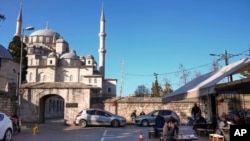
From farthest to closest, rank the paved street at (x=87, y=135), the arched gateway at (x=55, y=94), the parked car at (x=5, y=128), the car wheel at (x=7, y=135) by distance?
1. the arched gateway at (x=55, y=94)
2. the paved street at (x=87, y=135)
3. the car wheel at (x=7, y=135)
4. the parked car at (x=5, y=128)

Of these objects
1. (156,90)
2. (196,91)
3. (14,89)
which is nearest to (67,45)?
(156,90)

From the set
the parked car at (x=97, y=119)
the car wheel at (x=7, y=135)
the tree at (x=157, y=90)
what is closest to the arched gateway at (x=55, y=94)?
the parked car at (x=97, y=119)

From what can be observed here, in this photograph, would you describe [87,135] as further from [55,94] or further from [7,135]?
[55,94]

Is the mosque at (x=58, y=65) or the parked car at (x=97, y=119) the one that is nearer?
the parked car at (x=97, y=119)

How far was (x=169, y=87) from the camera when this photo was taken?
175 feet

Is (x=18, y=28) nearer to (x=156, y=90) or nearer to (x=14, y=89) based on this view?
(x=156, y=90)

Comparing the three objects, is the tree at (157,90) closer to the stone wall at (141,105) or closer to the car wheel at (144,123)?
the stone wall at (141,105)

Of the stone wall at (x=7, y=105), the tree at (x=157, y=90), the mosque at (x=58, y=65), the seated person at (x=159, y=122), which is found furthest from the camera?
the mosque at (x=58, y=65)

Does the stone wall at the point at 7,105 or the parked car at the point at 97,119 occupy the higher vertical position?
the stone wall at the point at 7,105

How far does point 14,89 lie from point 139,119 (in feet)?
42.3

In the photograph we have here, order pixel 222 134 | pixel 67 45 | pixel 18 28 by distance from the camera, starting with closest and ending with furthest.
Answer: pixel 222 134
pixel 18 28
pixel 67 45

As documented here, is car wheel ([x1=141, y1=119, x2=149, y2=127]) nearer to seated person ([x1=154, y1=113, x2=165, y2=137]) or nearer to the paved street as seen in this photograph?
the paved street

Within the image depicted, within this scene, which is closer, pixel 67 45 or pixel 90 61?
pixel 90 61

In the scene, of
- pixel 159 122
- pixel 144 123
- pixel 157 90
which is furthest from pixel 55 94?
pixel 157 90
